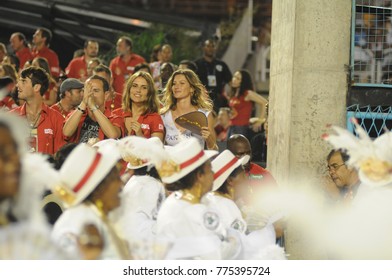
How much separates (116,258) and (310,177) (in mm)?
3681

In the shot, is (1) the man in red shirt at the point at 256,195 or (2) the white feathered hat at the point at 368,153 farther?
(1) the man in red shirt at the point at 256,195

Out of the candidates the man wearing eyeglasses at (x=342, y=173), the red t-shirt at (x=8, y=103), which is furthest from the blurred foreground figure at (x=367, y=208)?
the red t-shirt at (x=8, y=103)

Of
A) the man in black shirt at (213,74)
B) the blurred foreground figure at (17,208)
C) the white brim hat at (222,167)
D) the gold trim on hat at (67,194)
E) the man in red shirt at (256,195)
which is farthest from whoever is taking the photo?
the man in black shirt at (213,74)

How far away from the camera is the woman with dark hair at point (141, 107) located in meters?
9.39

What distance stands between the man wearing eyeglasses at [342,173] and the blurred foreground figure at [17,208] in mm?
3663

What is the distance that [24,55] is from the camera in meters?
15.0

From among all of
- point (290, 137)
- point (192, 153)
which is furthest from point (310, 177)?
point (192, 153)

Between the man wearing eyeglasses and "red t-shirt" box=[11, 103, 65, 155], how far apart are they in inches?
100.0

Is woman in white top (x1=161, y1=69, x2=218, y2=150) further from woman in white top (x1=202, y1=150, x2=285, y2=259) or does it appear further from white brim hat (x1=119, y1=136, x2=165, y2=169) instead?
white brim hat (x1=119, y1=136, x2=165, y2=169)

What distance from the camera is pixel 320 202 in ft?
28.8

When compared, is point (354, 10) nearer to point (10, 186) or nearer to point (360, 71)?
point (360, 71)

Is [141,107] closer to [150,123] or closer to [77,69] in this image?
[150,123]

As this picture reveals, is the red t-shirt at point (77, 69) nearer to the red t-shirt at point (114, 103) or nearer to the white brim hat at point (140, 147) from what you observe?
the red t-shirt at point (114, 103)
